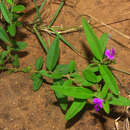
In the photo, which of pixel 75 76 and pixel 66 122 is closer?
pixel 75 76

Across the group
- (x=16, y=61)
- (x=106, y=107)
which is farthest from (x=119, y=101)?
(x=16, y=61)

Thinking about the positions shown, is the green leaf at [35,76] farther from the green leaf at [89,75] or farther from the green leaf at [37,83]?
the green leaf at [89,75]

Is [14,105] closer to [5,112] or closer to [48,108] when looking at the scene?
[5,112]

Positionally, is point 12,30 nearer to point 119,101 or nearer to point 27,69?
point 27,69

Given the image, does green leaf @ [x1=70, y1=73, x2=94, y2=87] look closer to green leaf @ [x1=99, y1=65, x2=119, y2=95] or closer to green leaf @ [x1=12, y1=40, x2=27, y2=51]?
green leaf @ [x1=99, y1=65, x2=119, y2=95]

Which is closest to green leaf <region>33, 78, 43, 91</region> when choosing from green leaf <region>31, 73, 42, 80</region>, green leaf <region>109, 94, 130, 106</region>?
green leaf <region>31, 73, 42, 80</region>

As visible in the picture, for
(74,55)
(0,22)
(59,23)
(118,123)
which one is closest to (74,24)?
(59,23)
